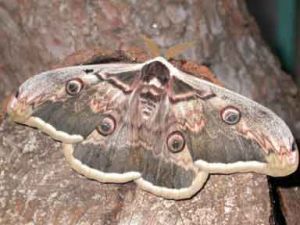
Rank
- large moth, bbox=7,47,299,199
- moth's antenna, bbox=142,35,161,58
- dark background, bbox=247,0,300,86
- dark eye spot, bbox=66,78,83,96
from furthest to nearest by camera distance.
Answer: dark background, bbox=247,0,300,86
moth's antenna, bbox=142,35,161,58
dark eye spot, bbox=66,78,83,96
large moth, bbox=7,47,299,199

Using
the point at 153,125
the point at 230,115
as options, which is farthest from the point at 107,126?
the point at 230,115

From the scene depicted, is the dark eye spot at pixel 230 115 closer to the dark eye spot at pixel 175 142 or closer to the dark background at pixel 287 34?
the dark eye spot at pixel 175 142

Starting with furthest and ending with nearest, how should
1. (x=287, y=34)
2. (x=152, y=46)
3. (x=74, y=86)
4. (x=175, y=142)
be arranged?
(x=287, y=34)
(x=152, y=46)
(x=74, y=86)
(x=175, y=142)

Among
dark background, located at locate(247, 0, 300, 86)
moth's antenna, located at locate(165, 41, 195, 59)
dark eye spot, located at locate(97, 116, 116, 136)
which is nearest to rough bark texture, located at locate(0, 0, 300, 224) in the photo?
moth's antenna, located at locate(165, 41, 195, 59)

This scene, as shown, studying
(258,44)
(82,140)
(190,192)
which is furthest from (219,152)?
(258,44)

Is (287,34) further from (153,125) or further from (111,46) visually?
(153,125)

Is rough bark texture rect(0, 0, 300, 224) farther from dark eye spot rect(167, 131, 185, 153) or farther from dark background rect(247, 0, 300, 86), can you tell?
dark background rect(247, 0, 300, 86)

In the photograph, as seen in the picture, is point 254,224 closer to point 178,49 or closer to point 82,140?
point 82,140

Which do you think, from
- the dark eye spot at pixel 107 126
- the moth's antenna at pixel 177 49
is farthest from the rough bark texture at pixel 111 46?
the dark eye spot at pixel 107 126
